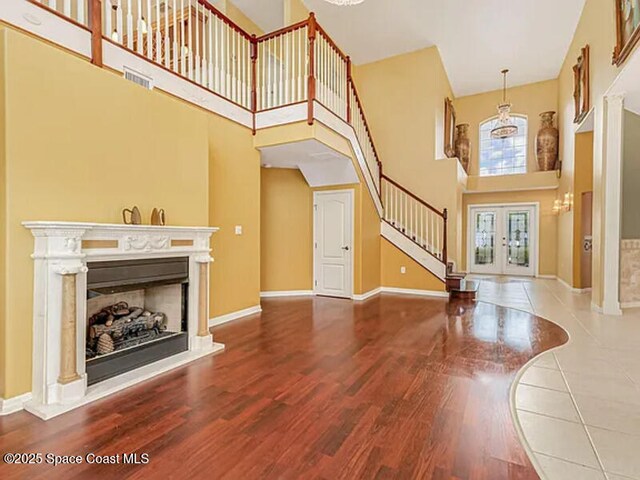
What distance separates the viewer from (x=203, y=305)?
347 cm

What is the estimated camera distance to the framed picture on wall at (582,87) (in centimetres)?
580

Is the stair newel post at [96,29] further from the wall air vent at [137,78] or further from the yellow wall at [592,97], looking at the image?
the yellow wall at [592,97]

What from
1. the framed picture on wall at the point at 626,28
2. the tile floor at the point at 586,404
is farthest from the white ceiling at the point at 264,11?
the tile floor at the point at 586,404

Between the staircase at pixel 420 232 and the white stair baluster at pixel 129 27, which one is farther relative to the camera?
the staircase at pixel 420 232

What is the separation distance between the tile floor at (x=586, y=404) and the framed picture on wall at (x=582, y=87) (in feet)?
12.6

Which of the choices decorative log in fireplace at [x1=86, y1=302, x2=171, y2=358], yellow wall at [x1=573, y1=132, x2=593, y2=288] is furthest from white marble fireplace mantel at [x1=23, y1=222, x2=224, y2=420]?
yellow wall at [x1=573, y1=132, x2=593, y2=288]

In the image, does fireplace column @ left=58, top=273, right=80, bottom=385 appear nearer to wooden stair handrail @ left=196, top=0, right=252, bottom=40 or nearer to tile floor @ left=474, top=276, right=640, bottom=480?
tile floor @ left=474, top=276, right=640, bottom=480

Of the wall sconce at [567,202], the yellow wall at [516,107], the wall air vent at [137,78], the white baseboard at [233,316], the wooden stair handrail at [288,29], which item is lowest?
the white baseboard at [233,316]

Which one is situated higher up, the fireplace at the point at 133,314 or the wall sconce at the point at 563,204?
the wall sconce at the point at 563,204

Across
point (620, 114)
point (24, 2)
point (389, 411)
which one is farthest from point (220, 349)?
point (620, 114)

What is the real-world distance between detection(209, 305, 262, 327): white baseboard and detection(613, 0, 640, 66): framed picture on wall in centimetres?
569

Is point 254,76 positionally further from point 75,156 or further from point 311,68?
point 75,156

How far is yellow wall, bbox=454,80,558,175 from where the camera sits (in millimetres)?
9234

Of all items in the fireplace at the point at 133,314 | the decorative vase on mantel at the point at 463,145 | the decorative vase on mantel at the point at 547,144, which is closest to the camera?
the fireplace at the point at 133,314
